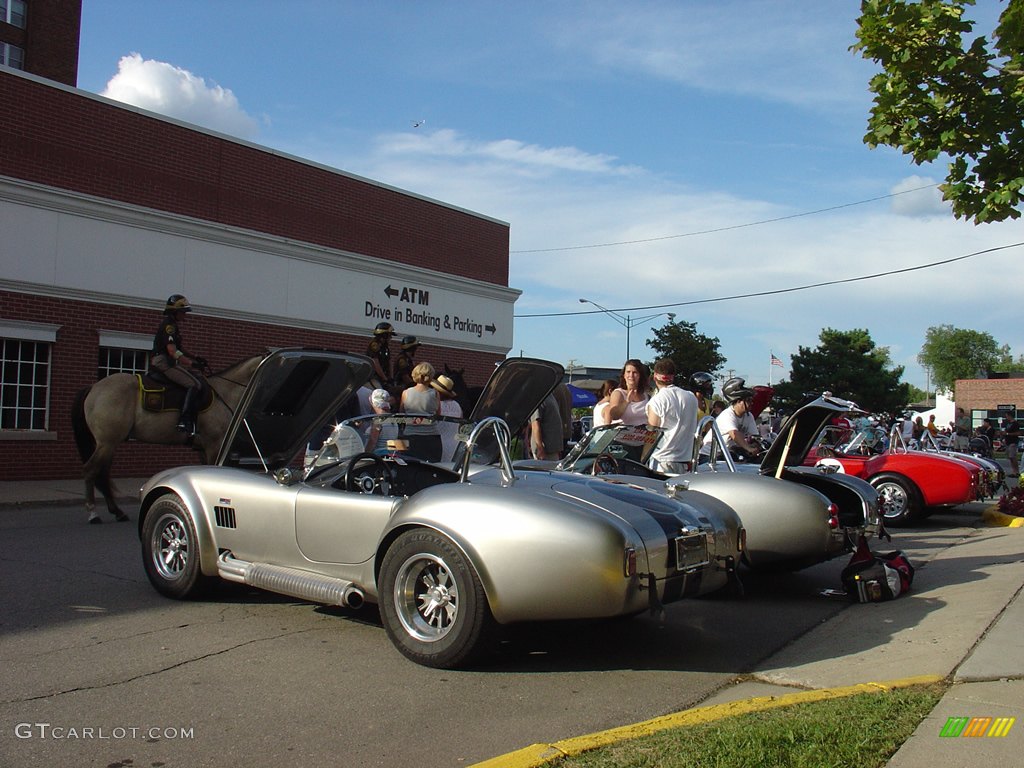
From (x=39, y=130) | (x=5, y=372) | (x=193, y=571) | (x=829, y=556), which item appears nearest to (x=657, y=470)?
(x=829, y=556)

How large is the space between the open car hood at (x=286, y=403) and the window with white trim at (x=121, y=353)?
1132 centimetres

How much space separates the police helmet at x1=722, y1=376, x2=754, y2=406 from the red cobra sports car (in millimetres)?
2022

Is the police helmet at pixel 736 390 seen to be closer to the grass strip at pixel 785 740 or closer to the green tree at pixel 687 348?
the grass strip at pixel 785 740

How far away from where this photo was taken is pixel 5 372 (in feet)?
51.2

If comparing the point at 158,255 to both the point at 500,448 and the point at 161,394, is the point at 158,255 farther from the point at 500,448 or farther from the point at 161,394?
the point at 500,448

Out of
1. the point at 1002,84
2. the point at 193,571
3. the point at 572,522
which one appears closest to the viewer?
the point at 572,522

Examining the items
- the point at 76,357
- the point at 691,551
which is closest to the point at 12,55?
the point at 76,357

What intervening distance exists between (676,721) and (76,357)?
49.9 ft

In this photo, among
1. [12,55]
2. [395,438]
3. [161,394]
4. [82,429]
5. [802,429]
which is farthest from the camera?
[12,55]

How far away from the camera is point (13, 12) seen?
126 ft

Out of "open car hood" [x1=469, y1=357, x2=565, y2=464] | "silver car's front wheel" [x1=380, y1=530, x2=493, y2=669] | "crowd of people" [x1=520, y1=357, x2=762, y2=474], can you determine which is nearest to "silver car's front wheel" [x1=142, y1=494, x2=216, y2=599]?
"silver car's front wheel" [x1=380, y1=530, x2=493, y2=669]

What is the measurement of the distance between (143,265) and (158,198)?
57.5 inches

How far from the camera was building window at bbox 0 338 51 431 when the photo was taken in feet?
51.3

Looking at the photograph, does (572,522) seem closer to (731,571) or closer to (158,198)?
(731,571)
